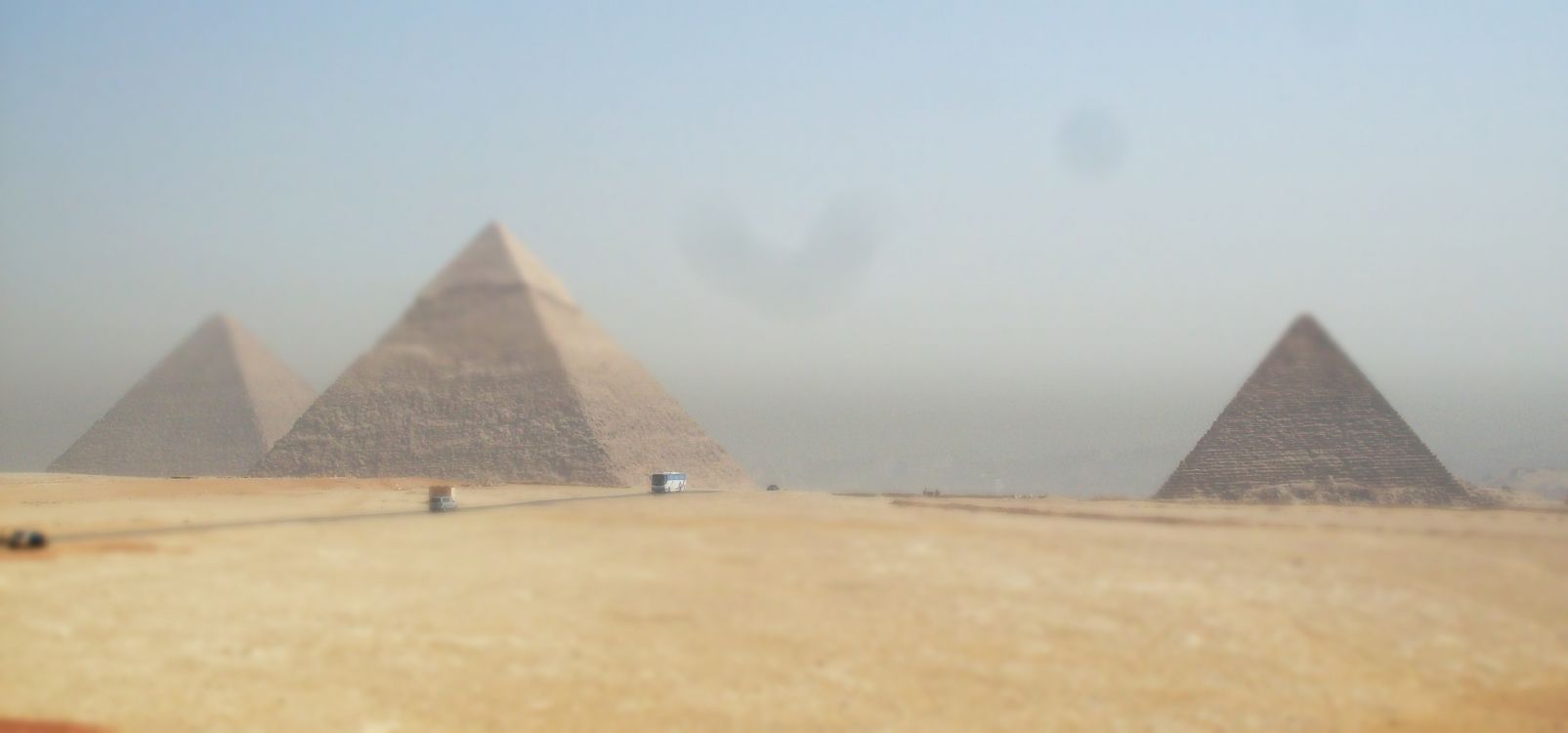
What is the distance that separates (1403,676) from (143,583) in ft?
51.3

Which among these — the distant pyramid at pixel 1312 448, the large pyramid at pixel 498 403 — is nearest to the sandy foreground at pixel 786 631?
the distant pyramid at pixel 1312 448

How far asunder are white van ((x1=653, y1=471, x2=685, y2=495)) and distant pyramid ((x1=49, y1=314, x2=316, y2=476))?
33822 mm

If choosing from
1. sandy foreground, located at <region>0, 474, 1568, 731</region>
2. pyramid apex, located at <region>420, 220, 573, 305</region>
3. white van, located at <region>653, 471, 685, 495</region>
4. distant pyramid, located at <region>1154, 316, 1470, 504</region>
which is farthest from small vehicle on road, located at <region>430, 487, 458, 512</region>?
pyramid apex, located at <region>420, 220, 573, 305</region>

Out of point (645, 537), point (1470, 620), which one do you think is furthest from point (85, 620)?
point (1470, 620)

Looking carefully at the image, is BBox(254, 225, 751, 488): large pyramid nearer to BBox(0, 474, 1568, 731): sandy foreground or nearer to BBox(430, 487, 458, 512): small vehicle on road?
BBox(430, 487, 458, 512): small vehicle on road

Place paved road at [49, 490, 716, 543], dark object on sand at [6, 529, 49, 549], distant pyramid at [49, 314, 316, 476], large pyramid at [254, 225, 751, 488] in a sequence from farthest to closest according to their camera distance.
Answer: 1. distant pyramid at [49, 314, 316, 476]
2. large pyramid at [254, 225, 751, 488]
3. paved road at [49, 490, 716, 543]
4. dark object on sand at [6, 529, 49, 549]

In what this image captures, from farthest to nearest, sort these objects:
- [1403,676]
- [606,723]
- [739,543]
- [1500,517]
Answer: [1500,517]
[739,543]
[1403,676]
[606,723]

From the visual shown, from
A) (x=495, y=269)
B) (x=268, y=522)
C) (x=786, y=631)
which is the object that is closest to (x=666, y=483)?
(x=268, y=522)

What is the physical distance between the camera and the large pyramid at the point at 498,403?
169ft

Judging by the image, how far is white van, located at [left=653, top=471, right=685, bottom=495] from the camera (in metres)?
40.1

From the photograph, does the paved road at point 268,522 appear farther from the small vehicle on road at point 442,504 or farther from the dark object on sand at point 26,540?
the dark object on sand at point 26,540

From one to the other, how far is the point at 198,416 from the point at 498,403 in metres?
23.6

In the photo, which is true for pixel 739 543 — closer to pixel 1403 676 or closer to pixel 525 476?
pixel 1403 676

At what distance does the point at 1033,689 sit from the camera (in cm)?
1212
